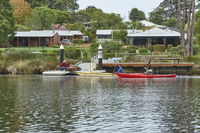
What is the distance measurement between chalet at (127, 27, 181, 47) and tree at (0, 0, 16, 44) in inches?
974

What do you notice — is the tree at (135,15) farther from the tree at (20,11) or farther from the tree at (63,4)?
the tree at (20,11)

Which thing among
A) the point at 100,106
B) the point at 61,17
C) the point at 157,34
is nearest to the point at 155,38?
the point at 157,34

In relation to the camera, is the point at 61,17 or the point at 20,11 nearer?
the point at 20,11

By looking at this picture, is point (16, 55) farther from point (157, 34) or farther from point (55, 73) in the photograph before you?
point (157, 34)

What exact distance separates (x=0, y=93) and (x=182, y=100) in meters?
15.8

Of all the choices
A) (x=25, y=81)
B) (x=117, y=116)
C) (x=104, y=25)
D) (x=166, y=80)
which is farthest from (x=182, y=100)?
(x=104, y=25)

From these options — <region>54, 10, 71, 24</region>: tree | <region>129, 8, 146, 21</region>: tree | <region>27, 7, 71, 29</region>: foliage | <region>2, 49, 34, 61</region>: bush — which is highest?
<region>129, 8, 146, 21</region>: tree

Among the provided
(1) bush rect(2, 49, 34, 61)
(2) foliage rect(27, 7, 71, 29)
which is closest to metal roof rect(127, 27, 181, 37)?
(2) foliage rect(27, 7, 71, 29)

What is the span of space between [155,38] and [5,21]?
30.5 m

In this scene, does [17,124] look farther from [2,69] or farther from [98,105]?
[2,69]

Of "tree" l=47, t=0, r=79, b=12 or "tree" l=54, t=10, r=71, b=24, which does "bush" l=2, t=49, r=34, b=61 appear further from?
"tree" l=47, t=0, r=79, b=12

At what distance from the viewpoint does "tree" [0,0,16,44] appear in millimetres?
81375

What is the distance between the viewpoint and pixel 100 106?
36.2 metres

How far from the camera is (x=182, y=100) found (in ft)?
129
